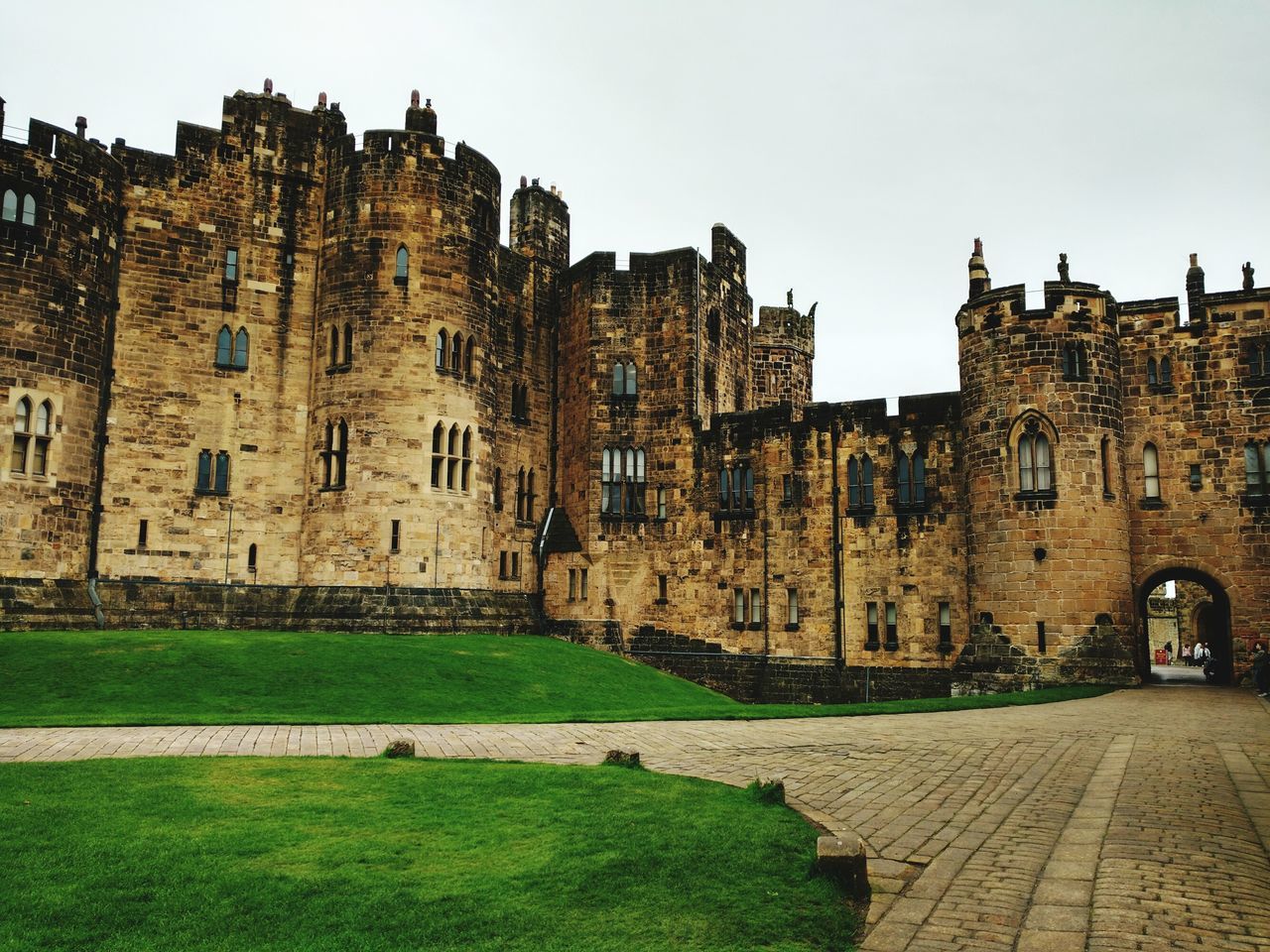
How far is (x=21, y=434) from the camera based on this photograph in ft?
95.4

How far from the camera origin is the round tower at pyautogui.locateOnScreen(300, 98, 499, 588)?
109 feet

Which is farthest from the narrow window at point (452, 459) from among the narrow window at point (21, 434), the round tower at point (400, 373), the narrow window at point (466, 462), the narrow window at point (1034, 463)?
the narrow window at point (1034, 463)

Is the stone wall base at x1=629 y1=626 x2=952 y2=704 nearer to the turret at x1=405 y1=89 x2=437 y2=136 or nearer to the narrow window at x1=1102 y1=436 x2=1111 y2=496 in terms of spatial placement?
the narrow window at x1=1102 y1=436 x2=1111 y2=496

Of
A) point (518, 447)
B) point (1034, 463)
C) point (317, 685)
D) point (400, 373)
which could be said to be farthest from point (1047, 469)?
point (317, 685)

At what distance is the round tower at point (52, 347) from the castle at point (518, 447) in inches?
3.5

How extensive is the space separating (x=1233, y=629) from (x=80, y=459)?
116 ft

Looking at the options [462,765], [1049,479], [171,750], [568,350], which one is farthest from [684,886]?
[568,350]

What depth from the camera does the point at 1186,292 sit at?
32.1 metres

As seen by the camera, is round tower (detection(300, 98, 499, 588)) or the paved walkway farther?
round tower (detection(300, 98, 499, 588))

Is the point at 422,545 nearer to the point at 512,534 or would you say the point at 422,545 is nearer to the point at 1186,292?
the point at 512,534

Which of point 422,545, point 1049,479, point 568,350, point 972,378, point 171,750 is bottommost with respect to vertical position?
point 171,750

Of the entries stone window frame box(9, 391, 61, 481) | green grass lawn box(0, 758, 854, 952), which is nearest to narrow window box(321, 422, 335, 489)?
stone window frame box(9, 391, 61, 481)

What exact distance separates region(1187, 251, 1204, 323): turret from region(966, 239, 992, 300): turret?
621 centimetres

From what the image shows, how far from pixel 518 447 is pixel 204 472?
38.6 feet
